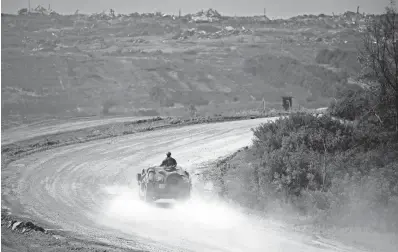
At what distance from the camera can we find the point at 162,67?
3420 inches

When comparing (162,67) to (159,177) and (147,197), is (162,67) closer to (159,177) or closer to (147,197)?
(147,197)

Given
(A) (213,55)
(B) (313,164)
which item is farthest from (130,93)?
(B) (313,164)

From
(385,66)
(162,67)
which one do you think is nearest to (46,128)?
(385,66)

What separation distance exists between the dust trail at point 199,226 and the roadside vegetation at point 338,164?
4.54 ft

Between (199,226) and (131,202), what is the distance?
5.08 m

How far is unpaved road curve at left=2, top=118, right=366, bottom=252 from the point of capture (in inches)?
671

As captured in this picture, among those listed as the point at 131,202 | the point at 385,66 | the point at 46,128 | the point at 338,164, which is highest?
the point at 385,66

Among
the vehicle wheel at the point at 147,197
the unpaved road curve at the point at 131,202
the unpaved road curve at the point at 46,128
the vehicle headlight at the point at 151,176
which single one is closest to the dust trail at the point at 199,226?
the unpaved road curve at the point at 131,202

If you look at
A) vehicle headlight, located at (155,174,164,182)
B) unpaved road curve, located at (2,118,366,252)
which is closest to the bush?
unpaved road curve, located at (2,118,366,252)

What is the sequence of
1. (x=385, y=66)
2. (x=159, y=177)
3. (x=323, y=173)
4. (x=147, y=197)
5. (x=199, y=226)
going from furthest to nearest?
1. (x=385, y=66)
2. (x=147, y=197)
3. (x=159, y=177)
4. (x=323, y=173)
5. (x=199, y=226)

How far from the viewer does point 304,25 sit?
14338cm

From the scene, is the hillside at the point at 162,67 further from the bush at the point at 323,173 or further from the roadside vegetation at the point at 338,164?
the bush at the point at 323,173

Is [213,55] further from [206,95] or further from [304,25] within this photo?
[304,25]

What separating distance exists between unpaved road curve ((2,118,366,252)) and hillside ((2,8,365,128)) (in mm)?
10565
